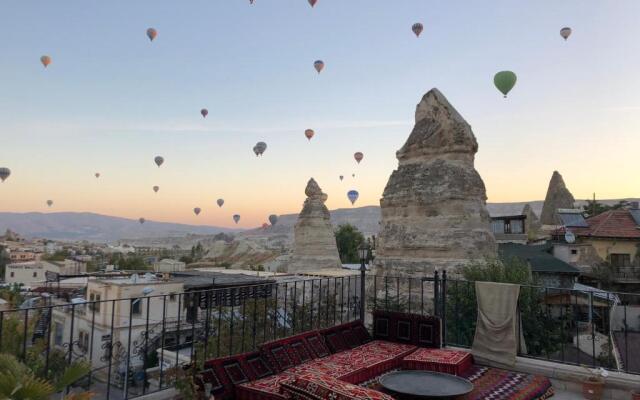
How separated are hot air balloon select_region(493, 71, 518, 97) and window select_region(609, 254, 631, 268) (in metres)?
17.2

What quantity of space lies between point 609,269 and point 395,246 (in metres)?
18.3

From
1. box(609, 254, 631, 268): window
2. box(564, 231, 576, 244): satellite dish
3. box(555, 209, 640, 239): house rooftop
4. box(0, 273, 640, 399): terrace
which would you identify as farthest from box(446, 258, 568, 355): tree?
box(555, 209, 640, 239): house rooftop

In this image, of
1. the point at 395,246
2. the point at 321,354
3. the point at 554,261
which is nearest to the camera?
the point at 321,354

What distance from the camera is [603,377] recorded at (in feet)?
18.8

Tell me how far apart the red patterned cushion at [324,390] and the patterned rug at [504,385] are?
1.42m

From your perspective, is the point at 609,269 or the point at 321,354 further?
the point at 609,269

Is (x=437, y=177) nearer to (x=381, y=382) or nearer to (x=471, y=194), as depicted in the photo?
(x=471, y=194)

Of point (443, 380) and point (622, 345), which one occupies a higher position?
point (443, 380)

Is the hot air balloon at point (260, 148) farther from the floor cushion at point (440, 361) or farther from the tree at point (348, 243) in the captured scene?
the floor cushion at point (440, 361)

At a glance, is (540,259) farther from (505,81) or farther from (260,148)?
(260,148)

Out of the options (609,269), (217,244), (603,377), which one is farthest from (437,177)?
(217,244)

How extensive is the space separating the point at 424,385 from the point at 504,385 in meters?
1.27

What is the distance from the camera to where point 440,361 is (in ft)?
19.8

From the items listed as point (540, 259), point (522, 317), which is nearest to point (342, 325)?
point (522, 317)
